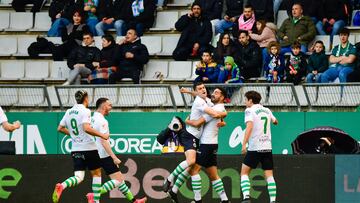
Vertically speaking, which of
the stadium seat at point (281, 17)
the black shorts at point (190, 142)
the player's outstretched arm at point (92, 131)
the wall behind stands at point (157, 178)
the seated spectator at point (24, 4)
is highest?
the seated spectator at point (24, 4)

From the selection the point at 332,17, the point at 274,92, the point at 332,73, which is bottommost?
the point at 274,92

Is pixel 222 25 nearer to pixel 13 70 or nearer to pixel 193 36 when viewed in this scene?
pixel 193 36

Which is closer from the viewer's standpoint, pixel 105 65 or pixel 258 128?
pixel 258 128

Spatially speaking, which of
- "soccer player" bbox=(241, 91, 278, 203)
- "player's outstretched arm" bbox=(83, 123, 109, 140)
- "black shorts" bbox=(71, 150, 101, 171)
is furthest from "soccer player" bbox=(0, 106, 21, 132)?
"soccer player" bbox=(241, 91, 278, 203)

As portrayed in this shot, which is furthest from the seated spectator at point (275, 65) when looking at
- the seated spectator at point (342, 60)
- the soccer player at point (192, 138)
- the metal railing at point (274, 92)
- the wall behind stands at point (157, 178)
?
the soccer player at point (192, 138)

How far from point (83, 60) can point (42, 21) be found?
3.27 meters

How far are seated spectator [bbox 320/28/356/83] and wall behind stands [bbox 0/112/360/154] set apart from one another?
1.11 meters

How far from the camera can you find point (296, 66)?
77.5 ft

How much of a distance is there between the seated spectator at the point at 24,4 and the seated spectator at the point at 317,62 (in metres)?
8.17

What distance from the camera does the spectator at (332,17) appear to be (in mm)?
24719

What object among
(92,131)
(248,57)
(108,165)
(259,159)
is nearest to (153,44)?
(248,57)

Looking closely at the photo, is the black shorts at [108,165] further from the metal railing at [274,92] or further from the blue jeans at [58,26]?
the blue jeans at [58,26]

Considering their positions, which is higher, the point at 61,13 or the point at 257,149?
the point at 61,13

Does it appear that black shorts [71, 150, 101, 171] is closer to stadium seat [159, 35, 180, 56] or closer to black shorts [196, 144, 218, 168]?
black shorts [196, 144, 218, 168]
